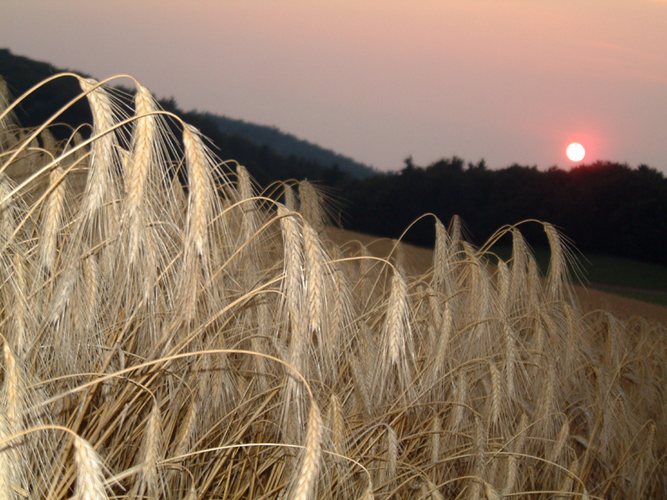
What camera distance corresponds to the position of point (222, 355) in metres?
1.63

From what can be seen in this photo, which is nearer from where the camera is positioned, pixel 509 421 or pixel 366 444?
pixel 366 444

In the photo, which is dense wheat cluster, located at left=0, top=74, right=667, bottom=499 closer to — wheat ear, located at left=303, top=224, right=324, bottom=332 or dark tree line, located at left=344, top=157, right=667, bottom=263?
wheat ear, located at left=303, top=224, right=324, bottom=332

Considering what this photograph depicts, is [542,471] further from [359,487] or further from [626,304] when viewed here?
[626,304]

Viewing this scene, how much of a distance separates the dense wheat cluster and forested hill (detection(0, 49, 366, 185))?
119 inches

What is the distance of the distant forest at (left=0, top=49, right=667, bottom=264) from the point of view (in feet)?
21.5

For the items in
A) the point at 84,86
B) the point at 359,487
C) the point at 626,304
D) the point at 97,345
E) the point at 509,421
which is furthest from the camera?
the point at 626,304

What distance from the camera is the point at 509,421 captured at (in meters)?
2.43

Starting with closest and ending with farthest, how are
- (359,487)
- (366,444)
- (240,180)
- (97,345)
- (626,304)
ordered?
1. (97,345)
2. (359,487)
3. (366,444)
4. (240,180)
5. (626,304)

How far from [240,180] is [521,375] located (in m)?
1.10

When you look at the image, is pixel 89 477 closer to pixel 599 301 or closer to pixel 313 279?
pixel 313 279

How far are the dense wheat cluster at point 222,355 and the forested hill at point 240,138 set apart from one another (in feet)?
9.91

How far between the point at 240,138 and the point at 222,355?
499cm

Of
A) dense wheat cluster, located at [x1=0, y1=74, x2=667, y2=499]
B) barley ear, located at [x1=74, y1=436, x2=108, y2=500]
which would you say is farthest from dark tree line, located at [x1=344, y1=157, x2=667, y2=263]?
barley ear, located at [x1=74, y1=436, x2=108, y2=500]

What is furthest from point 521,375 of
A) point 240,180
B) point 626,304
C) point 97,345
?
point 626,304
